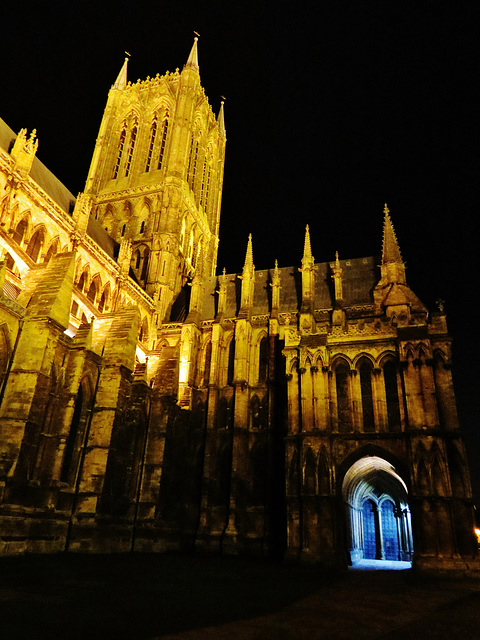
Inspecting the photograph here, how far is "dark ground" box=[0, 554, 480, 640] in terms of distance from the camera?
663cm

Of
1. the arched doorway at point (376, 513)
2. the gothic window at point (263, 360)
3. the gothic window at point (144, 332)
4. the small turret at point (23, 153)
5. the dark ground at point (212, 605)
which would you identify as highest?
the small turret at point (23, 153)

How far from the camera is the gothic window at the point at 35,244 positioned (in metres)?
26.0

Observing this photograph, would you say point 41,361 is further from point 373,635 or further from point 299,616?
point 373,635

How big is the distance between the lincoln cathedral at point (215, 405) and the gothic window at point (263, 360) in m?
0.14

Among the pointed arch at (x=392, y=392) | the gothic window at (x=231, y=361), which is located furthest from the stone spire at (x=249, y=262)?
the pointed arch at (x=392, y=392)

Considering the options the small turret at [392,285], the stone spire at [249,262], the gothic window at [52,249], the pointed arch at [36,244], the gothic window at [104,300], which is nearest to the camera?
the pointed arch at [36,244]

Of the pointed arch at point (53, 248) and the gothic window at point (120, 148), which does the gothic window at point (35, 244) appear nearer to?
the pointed arch at point (53, 248)

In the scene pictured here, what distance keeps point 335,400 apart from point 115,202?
30.8m

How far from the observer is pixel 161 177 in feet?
142


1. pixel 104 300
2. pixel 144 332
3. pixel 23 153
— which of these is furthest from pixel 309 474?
pixel 23 153

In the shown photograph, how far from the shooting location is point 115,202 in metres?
43.6

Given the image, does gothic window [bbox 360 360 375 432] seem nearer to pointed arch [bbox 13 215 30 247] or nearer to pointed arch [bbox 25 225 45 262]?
pointed arch [bbox 25 225 45 262]

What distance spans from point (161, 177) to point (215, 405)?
24286mm

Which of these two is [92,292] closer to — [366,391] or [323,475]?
[366,391]
